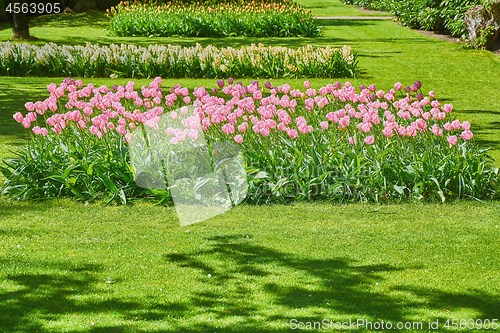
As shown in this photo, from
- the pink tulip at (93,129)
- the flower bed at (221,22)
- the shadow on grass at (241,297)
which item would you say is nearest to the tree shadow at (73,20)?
the flower bed at (221,22)

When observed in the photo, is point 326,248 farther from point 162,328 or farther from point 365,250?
point 162,328

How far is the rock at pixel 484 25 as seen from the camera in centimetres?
1798

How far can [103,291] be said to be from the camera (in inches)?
173

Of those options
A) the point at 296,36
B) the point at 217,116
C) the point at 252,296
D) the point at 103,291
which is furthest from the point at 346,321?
the point at 296,36

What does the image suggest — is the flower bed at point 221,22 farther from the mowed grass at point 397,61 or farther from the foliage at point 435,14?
the foliage at point 435,14

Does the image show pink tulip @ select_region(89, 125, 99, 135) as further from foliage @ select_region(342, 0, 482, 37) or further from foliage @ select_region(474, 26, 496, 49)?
foliage @ select_region(342, 0, 482, 37)

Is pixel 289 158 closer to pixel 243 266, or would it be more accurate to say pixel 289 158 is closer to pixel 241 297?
pixel 243 266

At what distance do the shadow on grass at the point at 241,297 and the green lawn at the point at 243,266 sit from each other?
0.01 metres

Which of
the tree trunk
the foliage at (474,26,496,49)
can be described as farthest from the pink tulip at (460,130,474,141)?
the tree trunk

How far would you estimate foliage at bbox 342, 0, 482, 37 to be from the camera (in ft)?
67.4

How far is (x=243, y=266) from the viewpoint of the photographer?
16.0 feet

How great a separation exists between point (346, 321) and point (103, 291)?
1.90 m

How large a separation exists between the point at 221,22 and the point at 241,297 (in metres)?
21.8

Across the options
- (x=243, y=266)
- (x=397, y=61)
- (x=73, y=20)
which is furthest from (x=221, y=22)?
(x=243, y=266)
